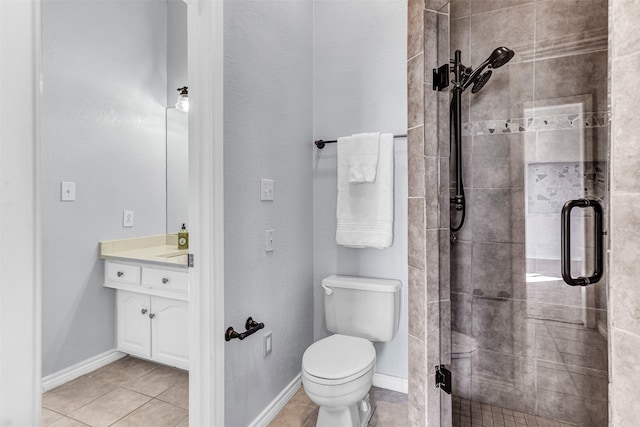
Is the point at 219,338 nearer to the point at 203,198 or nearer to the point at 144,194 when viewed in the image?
the point at 203,198

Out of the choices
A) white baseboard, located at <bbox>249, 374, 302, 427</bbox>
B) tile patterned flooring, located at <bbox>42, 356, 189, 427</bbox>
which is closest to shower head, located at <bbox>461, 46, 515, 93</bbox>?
white baseboard, located at <bbox>249, 374, 302, 427</bbox>

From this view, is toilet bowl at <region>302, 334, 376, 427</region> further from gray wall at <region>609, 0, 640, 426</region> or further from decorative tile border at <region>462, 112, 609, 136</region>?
decorative tile border at <region>462, 112, 609, 136</region>

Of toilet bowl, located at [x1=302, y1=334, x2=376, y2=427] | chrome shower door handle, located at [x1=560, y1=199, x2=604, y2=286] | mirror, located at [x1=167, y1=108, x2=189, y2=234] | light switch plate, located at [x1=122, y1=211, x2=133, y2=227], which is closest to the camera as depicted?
chrome shower door handle, located at [x1=560, y1=199, x2=604, y2=286]

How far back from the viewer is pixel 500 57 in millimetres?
1247

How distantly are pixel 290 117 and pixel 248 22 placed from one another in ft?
1.76

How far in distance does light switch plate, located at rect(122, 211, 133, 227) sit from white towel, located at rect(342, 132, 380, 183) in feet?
5.67

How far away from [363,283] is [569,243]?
3.57 feet

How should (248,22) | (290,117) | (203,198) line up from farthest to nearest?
(290,117)
(248,22)
(203,198)

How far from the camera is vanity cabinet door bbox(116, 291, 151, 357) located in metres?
2.13

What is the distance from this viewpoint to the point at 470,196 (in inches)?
51.9

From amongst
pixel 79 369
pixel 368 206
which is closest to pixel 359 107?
pixel 368 206

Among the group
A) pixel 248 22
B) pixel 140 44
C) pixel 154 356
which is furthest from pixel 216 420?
pixel 140 44

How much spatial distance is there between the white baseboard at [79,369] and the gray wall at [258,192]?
1366mm

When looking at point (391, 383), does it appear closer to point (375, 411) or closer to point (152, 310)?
point (375, 411)
